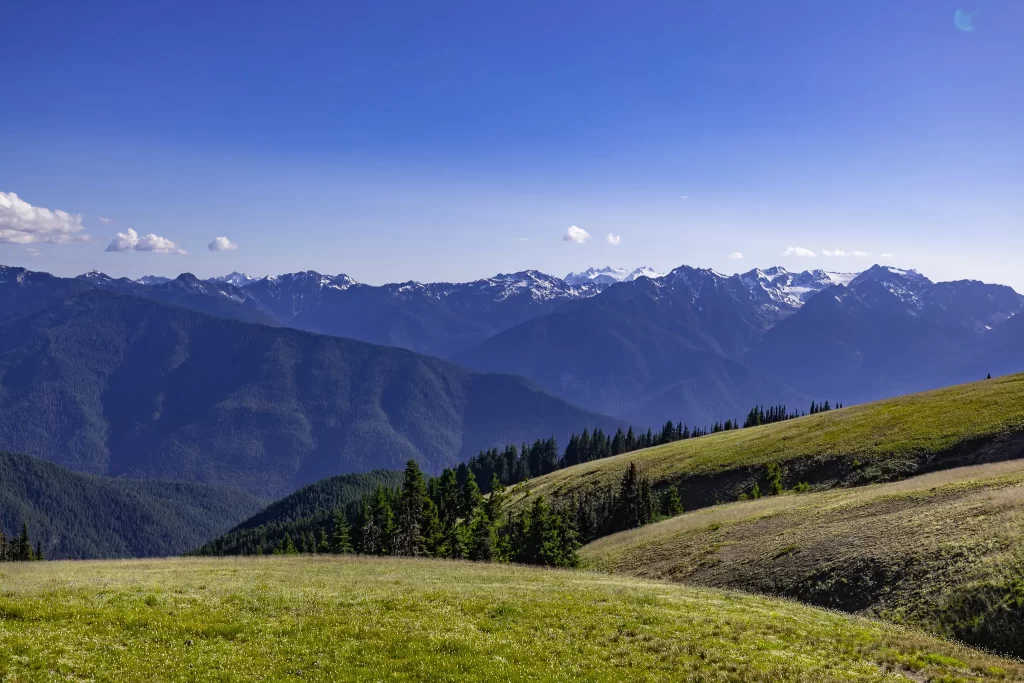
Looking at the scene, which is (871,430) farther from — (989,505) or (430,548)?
(430,548)

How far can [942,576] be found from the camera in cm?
2858

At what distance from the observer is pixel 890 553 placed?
33250 mm

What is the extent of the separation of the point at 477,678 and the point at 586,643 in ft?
17.0

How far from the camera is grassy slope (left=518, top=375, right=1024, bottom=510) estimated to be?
6975cm

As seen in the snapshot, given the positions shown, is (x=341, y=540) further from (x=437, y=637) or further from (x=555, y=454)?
(x=555, y=454)

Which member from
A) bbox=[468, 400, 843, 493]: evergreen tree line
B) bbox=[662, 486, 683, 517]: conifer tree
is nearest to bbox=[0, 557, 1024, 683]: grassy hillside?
bbox=[662, 486, 683, 517]: conifer tree

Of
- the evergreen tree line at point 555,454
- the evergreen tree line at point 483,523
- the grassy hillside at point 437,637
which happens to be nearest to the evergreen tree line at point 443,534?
the evergreen tree line at point 483,523

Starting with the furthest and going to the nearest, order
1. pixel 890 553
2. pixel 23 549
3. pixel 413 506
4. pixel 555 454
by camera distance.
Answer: pixel 555 454, pixel 23 549, pixel 413 506, pixel 890 553

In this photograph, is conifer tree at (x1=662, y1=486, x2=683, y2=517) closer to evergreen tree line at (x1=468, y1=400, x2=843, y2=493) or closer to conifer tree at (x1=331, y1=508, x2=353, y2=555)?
conifer tree at (x1=331, y1=508, x2=353, y2=555)

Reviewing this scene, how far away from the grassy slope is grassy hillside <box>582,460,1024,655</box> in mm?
14873

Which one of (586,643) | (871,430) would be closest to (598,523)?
(871,430)

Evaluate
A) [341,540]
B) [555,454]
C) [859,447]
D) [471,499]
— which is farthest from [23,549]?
[859,447]

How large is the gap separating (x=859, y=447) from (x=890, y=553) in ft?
177

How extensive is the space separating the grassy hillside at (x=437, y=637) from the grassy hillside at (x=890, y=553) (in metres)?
3.21
